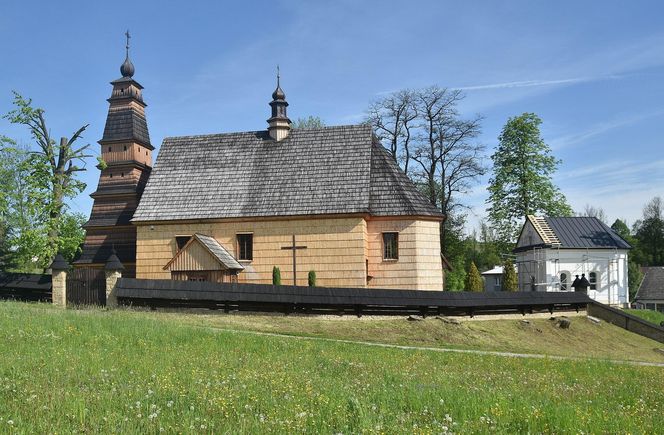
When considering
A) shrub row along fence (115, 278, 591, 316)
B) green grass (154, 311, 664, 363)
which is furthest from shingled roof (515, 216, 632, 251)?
shrub row along fence (115, 278, 591, 316)

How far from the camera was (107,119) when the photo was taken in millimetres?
36656

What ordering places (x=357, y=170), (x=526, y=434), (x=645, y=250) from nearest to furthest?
(x=526, y=434)
(x=357, y=170)
(x=645, y=250)

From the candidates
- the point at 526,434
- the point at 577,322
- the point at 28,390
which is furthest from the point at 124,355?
the point at 577,322

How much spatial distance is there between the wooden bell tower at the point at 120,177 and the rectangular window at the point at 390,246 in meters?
13.4

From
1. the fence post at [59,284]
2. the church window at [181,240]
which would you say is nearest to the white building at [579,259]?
the church window at [181,240]

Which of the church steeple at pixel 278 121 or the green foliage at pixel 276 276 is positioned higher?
the church steeple at pixel 278 121

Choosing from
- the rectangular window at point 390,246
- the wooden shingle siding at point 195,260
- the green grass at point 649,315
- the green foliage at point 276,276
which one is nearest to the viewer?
the wooden shingle siding at point 195,260

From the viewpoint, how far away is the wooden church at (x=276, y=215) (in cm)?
3014

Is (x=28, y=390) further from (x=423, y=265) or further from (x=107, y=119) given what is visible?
(x=107, y=119)

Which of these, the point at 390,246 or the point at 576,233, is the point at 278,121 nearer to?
the point at 390,246

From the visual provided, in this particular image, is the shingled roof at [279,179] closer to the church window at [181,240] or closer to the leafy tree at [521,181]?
the church window at [181,240]

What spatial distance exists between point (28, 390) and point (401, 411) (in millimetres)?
5042

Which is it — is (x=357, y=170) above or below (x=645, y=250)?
above

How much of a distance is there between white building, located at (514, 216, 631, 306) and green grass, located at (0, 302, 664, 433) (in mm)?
26691
